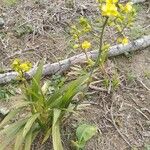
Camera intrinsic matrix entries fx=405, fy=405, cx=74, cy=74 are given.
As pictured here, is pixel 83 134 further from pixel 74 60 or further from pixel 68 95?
pixel 74 60

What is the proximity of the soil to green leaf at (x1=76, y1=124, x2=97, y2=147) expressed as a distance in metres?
0.09

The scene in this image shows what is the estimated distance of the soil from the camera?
3.58m

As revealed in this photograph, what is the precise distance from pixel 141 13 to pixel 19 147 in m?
2.38

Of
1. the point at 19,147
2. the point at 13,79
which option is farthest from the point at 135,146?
the point at 13,79

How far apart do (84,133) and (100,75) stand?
79 centimetres

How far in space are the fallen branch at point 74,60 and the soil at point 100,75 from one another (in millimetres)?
77

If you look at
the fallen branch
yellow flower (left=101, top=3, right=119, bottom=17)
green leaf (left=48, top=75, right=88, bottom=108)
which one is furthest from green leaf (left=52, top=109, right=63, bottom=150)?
yellow flower (left=101, top=3, right=119, bottom=17)

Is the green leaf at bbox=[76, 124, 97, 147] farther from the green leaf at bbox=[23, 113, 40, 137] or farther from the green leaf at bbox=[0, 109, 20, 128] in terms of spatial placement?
the green leaf at bbox=[0, 109, 20, 128]

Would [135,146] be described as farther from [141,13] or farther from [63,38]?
[141,13]

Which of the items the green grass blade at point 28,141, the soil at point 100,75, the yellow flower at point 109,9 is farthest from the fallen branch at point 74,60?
the yellow flower at point 109,9

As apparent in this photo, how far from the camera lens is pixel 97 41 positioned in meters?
4.45

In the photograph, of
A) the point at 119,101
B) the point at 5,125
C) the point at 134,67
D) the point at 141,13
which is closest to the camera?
the point at 5,125

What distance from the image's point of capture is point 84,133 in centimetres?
343

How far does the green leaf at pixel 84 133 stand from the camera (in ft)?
11.2
